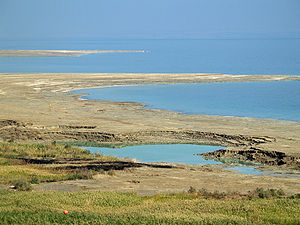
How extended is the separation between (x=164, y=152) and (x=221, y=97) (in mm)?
28505

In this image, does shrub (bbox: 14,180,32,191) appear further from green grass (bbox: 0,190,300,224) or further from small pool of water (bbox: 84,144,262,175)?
small pool of water (bbox: 84,144,262,175)

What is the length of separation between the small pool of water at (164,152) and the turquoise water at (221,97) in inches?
543

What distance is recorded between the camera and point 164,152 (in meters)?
33.2

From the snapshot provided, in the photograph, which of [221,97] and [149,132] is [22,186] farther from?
[221,97]

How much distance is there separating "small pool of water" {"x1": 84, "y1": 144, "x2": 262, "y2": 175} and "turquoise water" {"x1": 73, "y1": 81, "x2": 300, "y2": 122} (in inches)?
543

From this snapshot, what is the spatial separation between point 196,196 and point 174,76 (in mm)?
62447

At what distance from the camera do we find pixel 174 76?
264 feet

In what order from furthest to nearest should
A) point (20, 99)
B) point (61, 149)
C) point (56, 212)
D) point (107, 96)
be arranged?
point (107, 96)
point (20, 99)
point (61, 149)
point (56, 212)

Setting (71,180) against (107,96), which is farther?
(107,96)

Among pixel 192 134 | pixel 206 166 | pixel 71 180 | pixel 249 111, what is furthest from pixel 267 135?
pixel 71 180

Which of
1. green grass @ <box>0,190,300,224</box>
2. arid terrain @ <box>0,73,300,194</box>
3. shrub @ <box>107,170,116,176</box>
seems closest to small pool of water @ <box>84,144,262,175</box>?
arid terrain @ <box>0,73,300,194</box>

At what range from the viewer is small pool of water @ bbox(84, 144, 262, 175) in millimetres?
30844

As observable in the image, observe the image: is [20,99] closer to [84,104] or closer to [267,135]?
[84,104]

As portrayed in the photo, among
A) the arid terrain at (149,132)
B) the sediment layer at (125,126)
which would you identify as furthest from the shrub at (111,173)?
the sediment layer at (125,126)
